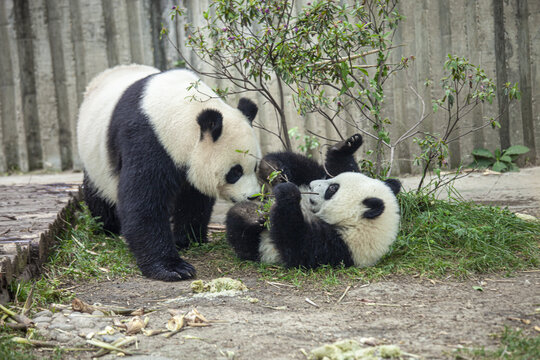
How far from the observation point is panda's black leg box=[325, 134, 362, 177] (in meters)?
4.94

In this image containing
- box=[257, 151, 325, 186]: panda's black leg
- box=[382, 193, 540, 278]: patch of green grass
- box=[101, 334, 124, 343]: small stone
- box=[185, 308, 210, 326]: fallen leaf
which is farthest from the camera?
box=[257, 151, 325, 186]: panda's black leg

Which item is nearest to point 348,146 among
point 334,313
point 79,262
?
point 334,313

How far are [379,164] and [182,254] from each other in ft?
6.08

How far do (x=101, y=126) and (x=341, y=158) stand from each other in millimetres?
2009

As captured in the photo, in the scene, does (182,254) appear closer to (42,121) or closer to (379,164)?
(379,164)

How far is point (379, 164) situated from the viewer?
5188 millimetres

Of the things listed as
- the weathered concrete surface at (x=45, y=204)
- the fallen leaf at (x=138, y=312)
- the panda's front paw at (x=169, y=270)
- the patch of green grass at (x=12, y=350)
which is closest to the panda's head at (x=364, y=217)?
the panda's front paw at (x=169, y=270)

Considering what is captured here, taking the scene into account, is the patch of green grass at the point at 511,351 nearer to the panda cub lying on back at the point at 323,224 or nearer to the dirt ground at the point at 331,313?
the dirt ground at the point at 331,313

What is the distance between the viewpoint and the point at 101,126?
16.2 ft

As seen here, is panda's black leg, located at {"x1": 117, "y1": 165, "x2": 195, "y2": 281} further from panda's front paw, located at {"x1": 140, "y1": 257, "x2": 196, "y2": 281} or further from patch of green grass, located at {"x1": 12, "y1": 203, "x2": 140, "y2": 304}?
patch of green grass, located at {"x1": 12, "y1": 203, "x2": 140, "y2": 304}

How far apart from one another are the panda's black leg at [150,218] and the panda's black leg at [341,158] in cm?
142

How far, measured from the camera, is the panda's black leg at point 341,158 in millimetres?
4941

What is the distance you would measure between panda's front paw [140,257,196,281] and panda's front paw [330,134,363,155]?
62.7 inches

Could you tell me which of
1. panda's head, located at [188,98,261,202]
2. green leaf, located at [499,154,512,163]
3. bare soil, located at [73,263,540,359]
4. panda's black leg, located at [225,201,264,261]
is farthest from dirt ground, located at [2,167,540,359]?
green leaf, located at [499,154,512,163]
